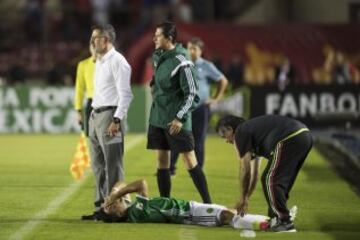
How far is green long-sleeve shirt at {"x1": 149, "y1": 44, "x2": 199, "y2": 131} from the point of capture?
11008mm

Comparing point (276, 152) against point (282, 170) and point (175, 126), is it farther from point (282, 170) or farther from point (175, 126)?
point (175, 126)

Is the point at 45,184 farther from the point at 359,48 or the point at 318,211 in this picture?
the point at 359,48

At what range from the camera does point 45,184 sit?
48.5 feet

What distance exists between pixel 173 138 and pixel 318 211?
78.5 inches

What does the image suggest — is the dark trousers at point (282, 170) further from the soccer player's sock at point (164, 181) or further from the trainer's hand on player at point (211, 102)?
the trainer's hand on player at point (211, 102)

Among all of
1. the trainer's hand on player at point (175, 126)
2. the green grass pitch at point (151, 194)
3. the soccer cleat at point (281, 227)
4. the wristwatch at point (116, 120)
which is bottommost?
the green grass pitch at point (151, 194)

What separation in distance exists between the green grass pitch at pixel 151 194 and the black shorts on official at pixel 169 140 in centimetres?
100

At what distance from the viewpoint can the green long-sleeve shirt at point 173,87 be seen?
11.0 metres

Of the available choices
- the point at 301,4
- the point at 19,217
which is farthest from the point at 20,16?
the point at 19,217

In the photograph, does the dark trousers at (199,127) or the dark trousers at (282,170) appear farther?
the dark trousers at (199,127)

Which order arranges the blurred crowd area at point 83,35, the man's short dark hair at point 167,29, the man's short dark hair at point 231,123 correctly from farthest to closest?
1. the blurred crowd area at point 83,35
2. the man's short dark hair at point 167,29
3. the man's short dark hair at point 231,123

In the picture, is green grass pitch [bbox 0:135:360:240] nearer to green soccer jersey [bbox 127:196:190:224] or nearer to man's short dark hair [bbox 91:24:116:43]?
green soccer jersey [bbox 127:196:190:224]

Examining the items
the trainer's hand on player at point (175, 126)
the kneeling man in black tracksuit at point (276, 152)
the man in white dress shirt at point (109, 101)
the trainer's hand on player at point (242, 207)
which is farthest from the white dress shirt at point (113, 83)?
the trainer's hand on player at point (242, 207)

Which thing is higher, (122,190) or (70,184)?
(122,190)
